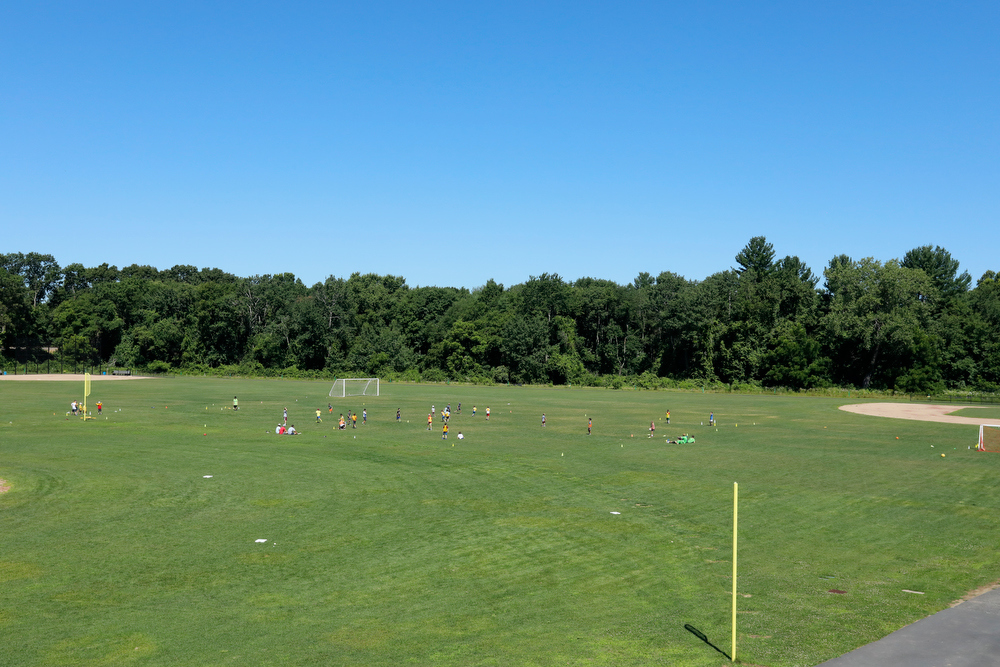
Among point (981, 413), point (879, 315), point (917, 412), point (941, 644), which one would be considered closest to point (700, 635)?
point (941, 644)

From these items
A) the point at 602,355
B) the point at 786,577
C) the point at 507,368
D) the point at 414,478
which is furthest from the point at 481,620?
the point at 602,355

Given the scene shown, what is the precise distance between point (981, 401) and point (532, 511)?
9148 cm

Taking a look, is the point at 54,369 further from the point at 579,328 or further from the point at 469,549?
the point at 469,549

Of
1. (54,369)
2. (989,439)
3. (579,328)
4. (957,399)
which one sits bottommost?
(54,369)

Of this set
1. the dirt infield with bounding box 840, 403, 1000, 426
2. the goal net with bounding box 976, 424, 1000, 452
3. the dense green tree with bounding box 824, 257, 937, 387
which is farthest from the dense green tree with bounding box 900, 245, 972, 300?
the goal net with bounding box 976, 424, 1000, 452

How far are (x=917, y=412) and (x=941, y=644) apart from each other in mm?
67434

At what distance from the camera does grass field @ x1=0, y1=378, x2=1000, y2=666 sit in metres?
13.8

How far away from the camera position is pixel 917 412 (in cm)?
7156

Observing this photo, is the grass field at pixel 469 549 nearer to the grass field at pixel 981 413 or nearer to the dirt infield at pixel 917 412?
the dirt infield at pixel 917 412

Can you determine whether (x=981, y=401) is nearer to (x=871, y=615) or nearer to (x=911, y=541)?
(x=911, y=541)

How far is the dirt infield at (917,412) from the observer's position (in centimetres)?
6196

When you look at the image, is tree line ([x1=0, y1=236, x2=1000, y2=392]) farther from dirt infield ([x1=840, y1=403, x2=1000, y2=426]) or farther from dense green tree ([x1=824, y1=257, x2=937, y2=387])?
dirt infield ([x1=840, y1=403, x2=1000, y2=426])

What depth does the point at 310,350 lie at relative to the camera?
149 metres

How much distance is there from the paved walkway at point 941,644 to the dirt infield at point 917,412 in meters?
52.6
